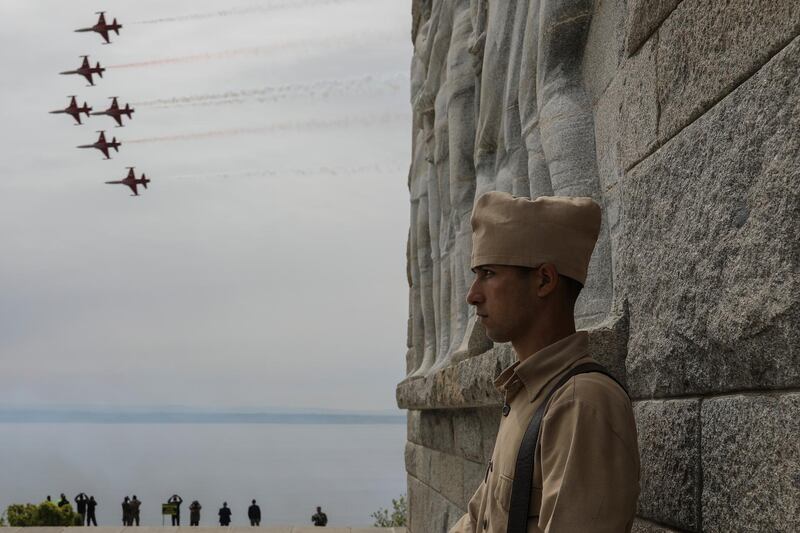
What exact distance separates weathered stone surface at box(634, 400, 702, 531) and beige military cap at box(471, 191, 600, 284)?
619mm

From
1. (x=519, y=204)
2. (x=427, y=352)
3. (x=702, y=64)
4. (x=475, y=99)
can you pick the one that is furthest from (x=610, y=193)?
(x=427, y=352)

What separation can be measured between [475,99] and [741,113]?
18.7 feet

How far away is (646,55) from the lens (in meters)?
3.76

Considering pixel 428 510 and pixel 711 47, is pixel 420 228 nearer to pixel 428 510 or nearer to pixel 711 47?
pixel 428 510

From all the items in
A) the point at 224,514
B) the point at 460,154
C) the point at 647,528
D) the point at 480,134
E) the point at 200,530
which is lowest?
the point at 224,514

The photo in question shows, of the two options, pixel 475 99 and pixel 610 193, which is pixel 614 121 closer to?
pixel 610 193

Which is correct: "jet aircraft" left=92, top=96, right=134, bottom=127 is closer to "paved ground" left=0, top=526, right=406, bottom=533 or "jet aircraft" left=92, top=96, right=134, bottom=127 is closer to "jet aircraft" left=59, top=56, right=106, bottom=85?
"jet aircraft" left=59, top=56, right=106, bottom=85

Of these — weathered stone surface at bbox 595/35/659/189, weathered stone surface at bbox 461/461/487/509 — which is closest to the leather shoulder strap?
weathered stone surface at bbox 595/35/659/189

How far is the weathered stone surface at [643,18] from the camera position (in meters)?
3.56

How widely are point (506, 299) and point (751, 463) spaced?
2.29 ft

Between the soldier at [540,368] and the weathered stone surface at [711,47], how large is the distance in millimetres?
517

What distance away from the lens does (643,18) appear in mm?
3783

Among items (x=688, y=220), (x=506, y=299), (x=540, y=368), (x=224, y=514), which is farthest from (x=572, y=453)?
(x=224, y=514)

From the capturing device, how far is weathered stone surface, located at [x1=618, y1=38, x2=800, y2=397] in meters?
2.67
